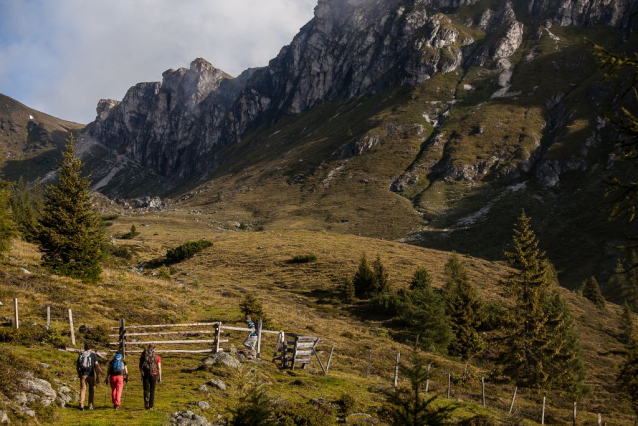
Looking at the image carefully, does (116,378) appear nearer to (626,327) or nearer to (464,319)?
(464,319)

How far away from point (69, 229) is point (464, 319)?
32.6m

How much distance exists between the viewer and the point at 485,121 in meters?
162

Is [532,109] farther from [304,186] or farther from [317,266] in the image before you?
[317,266]

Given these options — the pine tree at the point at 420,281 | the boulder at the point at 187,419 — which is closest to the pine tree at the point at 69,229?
the boulder at the point at 187,419

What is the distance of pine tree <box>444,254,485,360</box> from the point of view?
34.9 metres

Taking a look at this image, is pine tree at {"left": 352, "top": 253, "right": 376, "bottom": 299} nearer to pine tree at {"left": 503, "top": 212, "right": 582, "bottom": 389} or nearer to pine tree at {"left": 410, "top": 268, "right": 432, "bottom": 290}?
pine tree at {"left": 410, "top": 268, "right": 432, "bottom": 290}

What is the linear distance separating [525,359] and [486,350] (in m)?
8.76

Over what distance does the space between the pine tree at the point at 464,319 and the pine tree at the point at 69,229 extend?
29.5 m

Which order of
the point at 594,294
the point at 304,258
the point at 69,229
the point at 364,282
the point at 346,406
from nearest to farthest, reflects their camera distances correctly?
1. the point at 346,406
2. the point at 69,229
3. the point at 364,282
4. the point at 304,258
5. the point at 594,294

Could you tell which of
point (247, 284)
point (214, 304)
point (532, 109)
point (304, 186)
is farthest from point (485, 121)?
point (214, 304)

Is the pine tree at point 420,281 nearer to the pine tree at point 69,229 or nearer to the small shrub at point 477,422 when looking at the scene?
the small shrub at point 477,422

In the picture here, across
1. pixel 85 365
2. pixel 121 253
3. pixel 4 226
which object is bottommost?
pixel 121 253

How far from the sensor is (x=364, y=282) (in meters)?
45.0

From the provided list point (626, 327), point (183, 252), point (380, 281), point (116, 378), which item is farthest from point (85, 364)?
point (626, 327)
